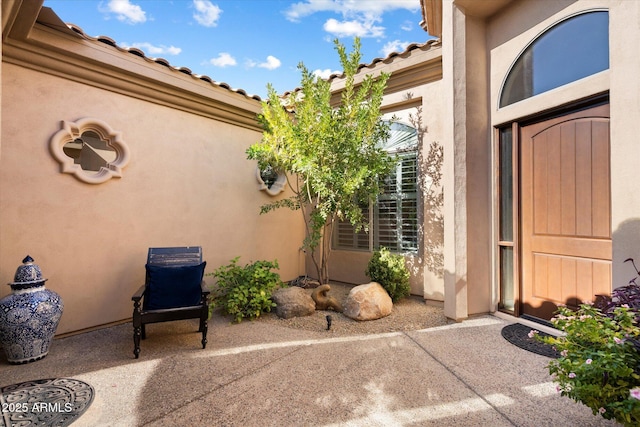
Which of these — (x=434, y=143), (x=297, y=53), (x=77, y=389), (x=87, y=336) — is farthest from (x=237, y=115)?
(x=77, y=389)

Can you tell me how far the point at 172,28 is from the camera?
17.6ft

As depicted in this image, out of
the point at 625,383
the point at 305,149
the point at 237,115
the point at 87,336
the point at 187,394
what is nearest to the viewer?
the point at 625,383

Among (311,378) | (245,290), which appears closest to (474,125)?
(311,378)

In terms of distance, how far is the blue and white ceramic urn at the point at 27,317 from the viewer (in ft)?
9.96

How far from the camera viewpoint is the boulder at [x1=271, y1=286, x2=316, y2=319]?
4.59 m

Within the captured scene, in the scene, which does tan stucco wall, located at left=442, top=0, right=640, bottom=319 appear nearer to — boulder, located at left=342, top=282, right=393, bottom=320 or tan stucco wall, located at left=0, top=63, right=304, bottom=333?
boulder, located at left=342, top=282, right=393, bottom=320

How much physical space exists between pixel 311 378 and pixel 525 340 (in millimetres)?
2521

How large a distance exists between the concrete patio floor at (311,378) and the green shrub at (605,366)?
0.56 m

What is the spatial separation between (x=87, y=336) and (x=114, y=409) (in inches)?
81.0

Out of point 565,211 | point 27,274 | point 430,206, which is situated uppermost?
point 430,206

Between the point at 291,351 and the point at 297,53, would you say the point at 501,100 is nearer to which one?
the point at 297,53

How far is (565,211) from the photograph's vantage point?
11.5ft

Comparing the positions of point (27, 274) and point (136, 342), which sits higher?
point (27, 274)

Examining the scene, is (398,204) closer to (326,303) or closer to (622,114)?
(326,303)
